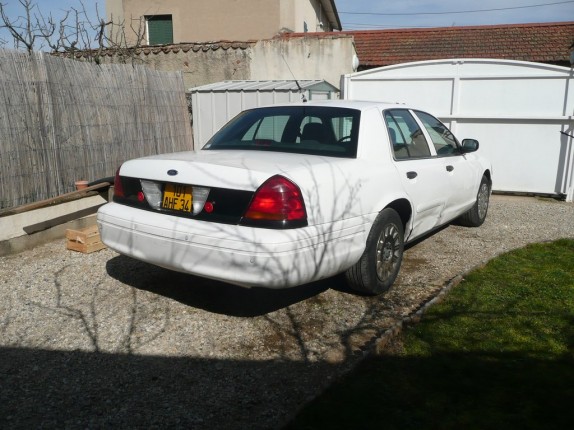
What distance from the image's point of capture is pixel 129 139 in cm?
816

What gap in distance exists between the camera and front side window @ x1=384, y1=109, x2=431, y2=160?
4844 millimetres

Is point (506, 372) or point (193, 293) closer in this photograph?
point (506, 372)

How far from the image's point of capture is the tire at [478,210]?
7031 millimetres

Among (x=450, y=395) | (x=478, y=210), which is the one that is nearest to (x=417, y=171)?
(x=450, y=395)

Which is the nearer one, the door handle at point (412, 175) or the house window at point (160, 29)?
the door handle at point (412, 175)

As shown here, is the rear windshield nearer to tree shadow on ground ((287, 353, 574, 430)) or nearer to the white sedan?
the white sedan

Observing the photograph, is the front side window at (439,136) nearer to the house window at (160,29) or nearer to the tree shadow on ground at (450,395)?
the tree shadow on ground at (450,395)

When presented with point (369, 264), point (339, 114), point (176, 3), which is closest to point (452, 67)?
point (339, 114)

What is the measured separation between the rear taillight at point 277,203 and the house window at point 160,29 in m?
14.7

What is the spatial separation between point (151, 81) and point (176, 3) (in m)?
8.99

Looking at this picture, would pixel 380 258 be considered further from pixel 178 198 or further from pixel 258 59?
pixel 258 59

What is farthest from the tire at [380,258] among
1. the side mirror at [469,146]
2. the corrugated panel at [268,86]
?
the corrugated panel at [268,86]

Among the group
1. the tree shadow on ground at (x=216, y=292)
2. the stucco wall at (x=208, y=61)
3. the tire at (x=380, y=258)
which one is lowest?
the tree shadow on ground at (x=216, y=292)

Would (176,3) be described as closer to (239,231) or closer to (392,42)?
(392,42)
